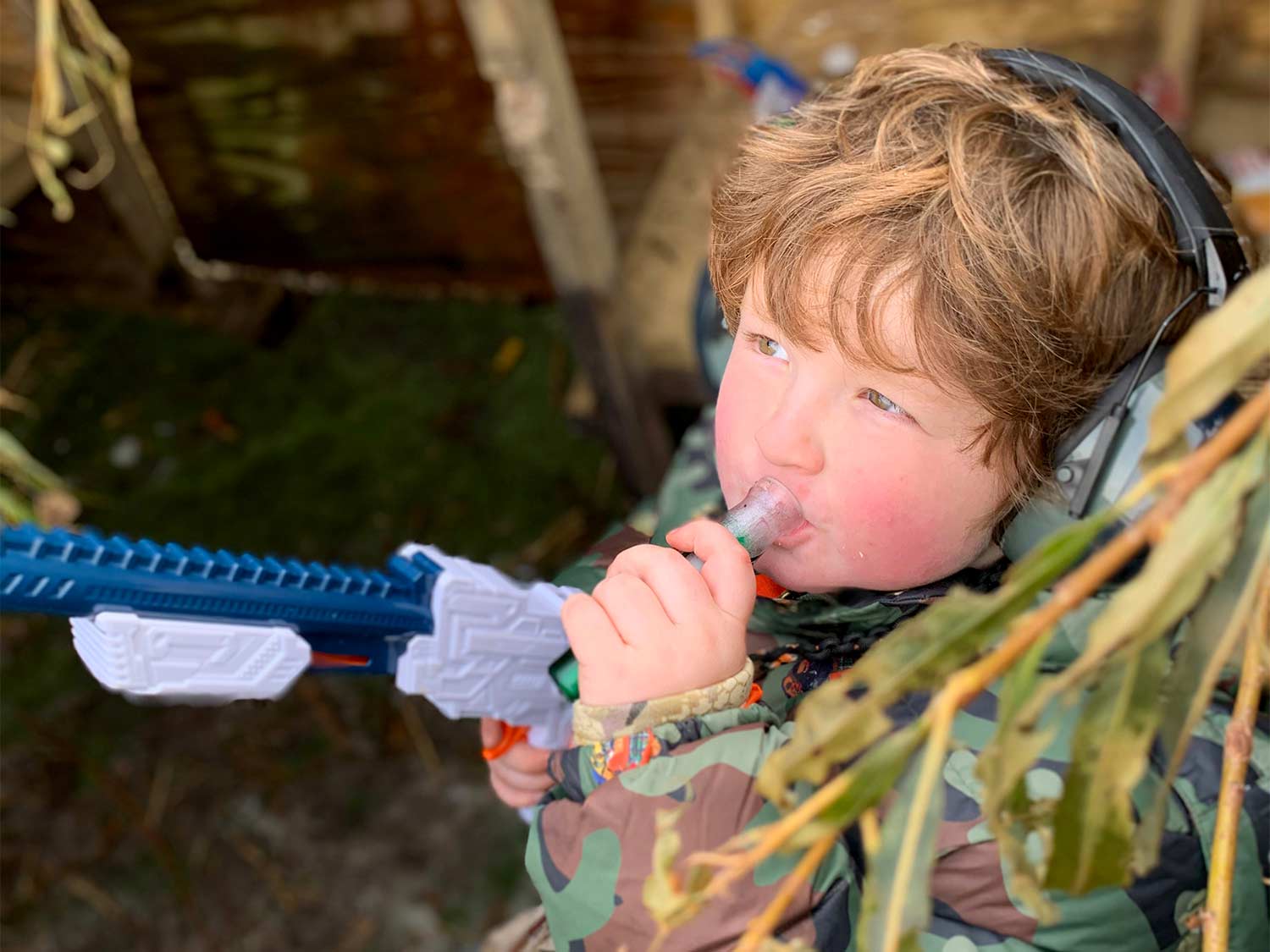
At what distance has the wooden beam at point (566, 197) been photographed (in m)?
1.88

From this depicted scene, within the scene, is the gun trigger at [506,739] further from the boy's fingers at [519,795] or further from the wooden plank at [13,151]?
the wooden plank at [13,151]

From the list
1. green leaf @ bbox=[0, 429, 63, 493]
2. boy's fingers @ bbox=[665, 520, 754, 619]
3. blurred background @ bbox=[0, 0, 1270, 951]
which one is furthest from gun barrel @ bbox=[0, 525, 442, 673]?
blurred background @ bbox=[0, 0, 1270, 951]

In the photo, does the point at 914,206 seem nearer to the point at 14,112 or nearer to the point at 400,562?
the point at 400,562

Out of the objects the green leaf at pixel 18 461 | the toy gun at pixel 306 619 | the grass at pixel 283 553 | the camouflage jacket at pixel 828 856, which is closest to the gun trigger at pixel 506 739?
the toy gun at pixel 306 619

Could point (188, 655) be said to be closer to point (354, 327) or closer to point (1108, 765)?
point (1108, 765)

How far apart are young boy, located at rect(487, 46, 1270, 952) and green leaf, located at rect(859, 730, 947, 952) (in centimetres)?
39

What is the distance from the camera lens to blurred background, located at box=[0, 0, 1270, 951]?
7.22 ft

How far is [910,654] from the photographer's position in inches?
18.7

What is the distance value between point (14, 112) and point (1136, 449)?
229 cm

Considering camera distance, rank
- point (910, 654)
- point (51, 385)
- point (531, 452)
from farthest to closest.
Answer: point (51, 385) < point (531, 452) < point (910, 654)

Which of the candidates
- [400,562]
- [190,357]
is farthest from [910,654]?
[190,357]

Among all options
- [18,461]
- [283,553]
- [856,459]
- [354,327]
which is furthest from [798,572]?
[354,327]

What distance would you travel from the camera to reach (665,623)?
874 millimetres

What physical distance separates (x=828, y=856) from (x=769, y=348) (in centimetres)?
41
